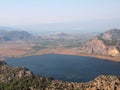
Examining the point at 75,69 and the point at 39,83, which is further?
the point at 75,69

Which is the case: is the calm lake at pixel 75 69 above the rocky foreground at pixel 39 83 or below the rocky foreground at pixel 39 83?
below

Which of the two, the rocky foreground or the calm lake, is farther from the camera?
the calm lake

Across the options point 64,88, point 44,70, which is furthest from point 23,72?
point 44,70

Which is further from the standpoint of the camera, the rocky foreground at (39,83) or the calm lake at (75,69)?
the calm lake at (75,69)

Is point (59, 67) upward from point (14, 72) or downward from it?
downward

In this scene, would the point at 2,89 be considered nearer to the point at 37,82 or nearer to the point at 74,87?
the point at 37,82

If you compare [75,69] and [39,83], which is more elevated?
[39,83]

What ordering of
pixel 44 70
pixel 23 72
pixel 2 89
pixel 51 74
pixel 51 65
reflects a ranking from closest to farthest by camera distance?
1. pixel 2 89
2. pixel 23 72
3. pixel 51 74
4. pixel 44 70
5. pixel 51 65

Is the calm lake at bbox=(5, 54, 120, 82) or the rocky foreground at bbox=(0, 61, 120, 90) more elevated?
the rocky foreground at bbox=(0, 61, 120, 90)
